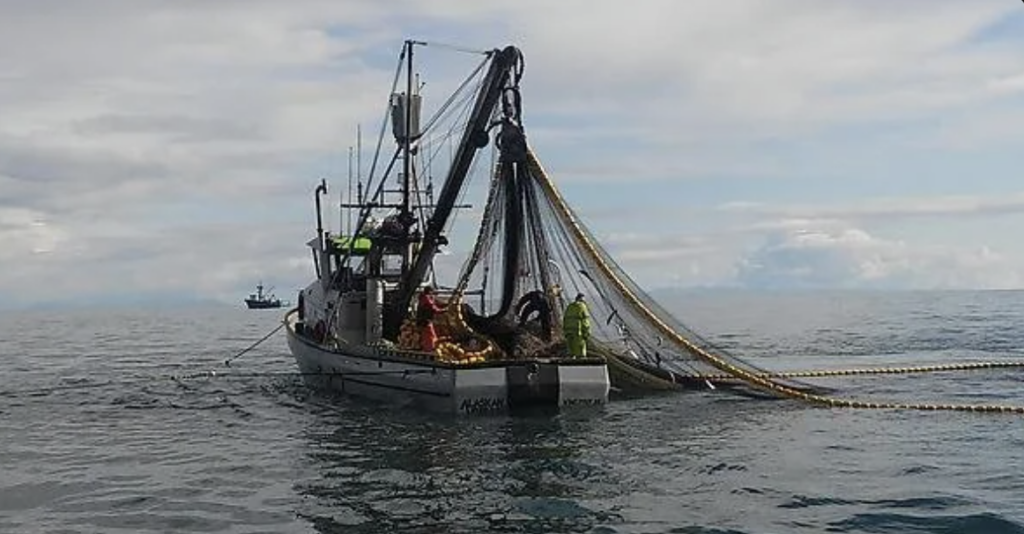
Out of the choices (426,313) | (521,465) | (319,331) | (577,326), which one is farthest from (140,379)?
(521,465)

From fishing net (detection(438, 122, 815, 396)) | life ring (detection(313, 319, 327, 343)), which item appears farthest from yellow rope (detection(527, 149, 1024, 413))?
life ring (detection(313, 319, 327, 343))

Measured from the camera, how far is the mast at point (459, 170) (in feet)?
87.9

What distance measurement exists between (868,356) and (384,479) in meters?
27.0

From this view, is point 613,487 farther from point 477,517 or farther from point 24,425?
point 24,425

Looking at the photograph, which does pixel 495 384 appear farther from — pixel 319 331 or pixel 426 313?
pixel 319 331

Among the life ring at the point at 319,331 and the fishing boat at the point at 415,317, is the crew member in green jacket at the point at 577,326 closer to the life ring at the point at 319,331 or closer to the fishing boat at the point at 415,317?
the fishing boat at the point at 415,317

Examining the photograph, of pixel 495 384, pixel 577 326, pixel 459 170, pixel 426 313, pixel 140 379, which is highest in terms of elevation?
pixel 459 170

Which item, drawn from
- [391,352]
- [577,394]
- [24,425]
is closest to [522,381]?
[577,394]

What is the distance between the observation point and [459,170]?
1113 inches

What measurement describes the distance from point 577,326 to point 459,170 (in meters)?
5.17

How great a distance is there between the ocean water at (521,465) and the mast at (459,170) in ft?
10.1

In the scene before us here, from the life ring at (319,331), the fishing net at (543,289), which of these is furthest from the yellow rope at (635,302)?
the life ring at (319,331)

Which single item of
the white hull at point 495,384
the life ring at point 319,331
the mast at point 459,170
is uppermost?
the mast at point 459,170

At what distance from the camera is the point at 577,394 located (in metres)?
24.9
